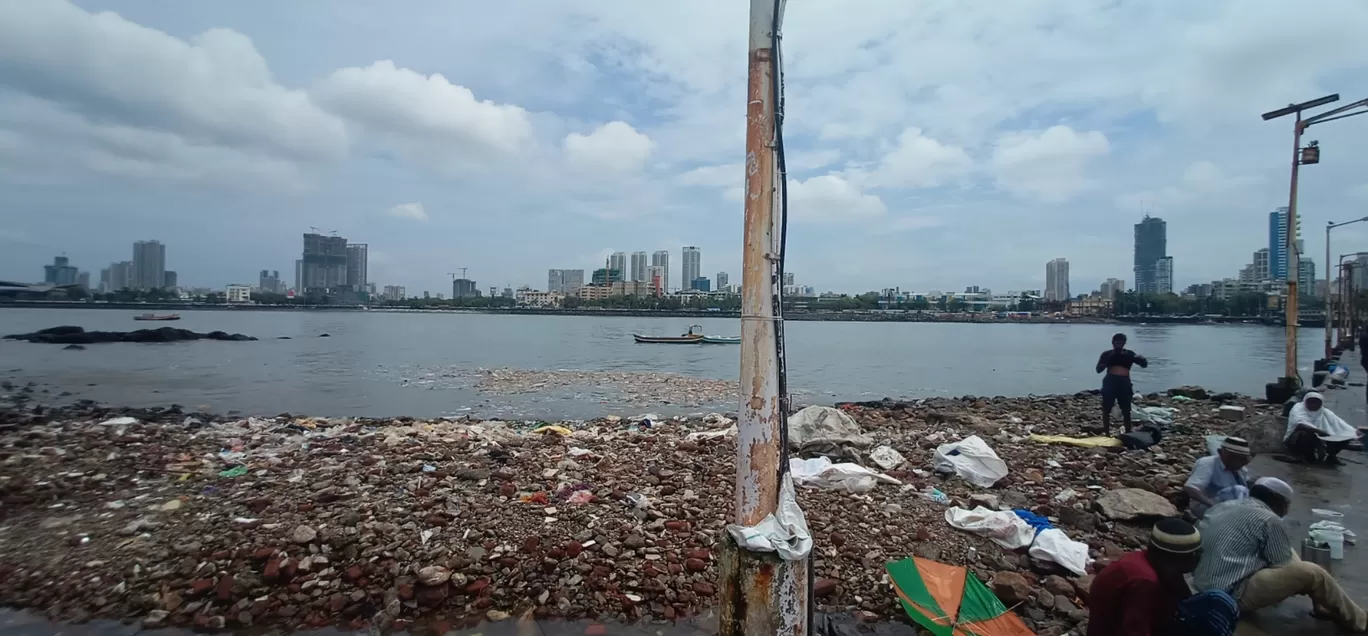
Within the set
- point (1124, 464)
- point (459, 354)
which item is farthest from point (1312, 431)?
point (459, 354)

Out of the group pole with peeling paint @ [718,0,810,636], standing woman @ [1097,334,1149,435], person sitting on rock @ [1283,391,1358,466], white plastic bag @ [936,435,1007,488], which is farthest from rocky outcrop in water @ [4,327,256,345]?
person sitting on rock @ [1283,391,1358,466]

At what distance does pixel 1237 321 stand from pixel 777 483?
14912cm

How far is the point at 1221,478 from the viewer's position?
5121mm

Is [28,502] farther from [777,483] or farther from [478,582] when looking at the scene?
[777,483]

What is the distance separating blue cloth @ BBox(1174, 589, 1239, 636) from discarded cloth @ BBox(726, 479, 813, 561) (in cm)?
160

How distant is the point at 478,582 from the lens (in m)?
4.50

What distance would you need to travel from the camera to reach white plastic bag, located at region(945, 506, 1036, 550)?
5086 mm

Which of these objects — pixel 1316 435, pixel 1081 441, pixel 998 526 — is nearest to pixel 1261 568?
pixel 998 526

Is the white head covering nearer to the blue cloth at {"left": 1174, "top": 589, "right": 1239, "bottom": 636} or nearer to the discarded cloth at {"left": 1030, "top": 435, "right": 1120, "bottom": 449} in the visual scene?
the blue cloth at {"left": 1174, "top": 589, "right": 1239, "bottom": 636}

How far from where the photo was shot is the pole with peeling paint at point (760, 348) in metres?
3.01

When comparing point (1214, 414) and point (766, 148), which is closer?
point (766, 148)

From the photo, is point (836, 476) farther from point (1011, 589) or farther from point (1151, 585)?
point (1151, 585)

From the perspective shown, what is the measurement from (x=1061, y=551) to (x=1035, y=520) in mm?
587

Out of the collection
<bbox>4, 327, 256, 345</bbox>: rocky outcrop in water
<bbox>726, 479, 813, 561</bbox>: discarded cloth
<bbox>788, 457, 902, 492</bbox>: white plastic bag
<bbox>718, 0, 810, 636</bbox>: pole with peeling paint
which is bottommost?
<bbox>4, 327, 256, 345</bbox>: rocky outcrop in water
